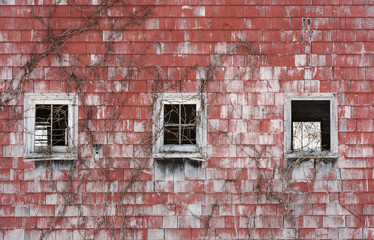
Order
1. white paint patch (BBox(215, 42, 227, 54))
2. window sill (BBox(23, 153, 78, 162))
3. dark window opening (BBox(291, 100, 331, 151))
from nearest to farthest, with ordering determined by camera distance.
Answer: window sill (BBox(23, 153, 78, 162))
white paint patch (BBox(215, 42, 227, 54))
dark window opening (BBox(291, 100, 331, 151))

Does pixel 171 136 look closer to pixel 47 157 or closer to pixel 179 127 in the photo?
pixel 179 127

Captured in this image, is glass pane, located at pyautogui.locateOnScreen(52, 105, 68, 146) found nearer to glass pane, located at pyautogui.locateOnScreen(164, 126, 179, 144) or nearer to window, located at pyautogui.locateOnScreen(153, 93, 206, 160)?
window, located at pyautogui.locateOnScreen(153, 93, 206, 160)

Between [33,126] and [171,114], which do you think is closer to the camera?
[33,126]

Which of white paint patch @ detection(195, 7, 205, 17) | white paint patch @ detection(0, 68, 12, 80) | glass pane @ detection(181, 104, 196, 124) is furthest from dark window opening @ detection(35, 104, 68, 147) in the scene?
white paint patch @ detection(195, 7, 205, 17)

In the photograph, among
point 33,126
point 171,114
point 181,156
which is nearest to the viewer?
point 181,156

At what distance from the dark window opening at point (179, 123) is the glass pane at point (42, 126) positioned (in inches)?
77.6

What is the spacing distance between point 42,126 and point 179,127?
7.55ft

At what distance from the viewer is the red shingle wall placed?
588cm

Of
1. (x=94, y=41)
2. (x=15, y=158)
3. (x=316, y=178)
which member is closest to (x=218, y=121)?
(x=316, y=178)

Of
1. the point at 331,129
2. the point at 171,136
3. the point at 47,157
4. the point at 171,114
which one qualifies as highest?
the point at 171,114

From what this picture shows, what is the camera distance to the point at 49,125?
19.9 ft

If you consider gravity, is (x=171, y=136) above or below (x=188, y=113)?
below

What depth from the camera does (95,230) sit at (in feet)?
19.2

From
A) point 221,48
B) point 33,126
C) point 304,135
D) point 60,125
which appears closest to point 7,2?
point 33,126
